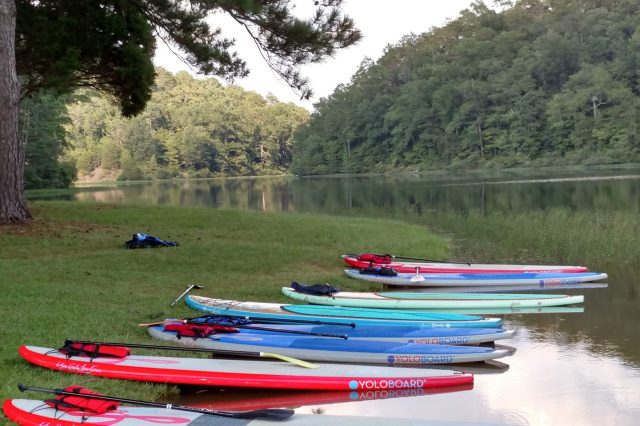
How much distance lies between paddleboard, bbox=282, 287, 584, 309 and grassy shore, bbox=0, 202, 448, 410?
0.86 m

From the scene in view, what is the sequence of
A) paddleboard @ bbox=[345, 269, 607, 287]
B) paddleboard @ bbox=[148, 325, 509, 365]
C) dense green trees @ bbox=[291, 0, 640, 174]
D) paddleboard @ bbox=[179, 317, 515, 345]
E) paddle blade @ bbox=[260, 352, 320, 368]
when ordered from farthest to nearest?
1. dense green trees @ bbox=[291, 0, 640, 174]
2. paddleboard @ bbox=[345, 269, 607, 287]
3. paddleboard @ bbox=[179, 317, 515, 345]
4. paddleboard @ bbox=[148, 325, 509, 365]
5. paddle blade @ bbox=[260, 352, 320, 368]

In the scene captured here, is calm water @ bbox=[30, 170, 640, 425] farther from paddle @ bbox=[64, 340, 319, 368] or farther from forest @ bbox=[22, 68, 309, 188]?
forest @ bbox=[22, 68, 309, 188]

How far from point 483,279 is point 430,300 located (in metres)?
2.51

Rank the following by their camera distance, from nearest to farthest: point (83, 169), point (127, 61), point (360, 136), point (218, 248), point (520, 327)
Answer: point (520, 327) → point (218, 248) → point (127, 61) → point (360, 136) → point (83, 169)

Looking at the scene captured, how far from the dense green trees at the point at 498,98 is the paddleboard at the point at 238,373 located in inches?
2138

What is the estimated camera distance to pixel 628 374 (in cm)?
714

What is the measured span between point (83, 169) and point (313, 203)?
73995 millimetres

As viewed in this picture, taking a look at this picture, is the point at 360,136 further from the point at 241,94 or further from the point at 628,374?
the point at 628,374

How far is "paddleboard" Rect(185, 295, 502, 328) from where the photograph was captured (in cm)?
836

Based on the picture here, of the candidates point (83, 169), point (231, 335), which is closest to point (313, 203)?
point (231, 335)

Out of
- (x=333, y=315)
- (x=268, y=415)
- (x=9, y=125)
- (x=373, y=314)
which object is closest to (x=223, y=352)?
(x=268, y=415)

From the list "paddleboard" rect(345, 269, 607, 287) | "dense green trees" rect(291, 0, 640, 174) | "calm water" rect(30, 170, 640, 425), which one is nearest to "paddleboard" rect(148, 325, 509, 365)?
"calm water" rect(30, 170, 640, 425)

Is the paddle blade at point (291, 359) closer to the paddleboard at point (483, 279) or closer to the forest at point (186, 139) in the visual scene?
the paddleboard at point (483, 279)

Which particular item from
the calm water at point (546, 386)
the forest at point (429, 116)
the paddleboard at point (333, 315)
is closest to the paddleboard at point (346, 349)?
the calm water at point (546, 386)
